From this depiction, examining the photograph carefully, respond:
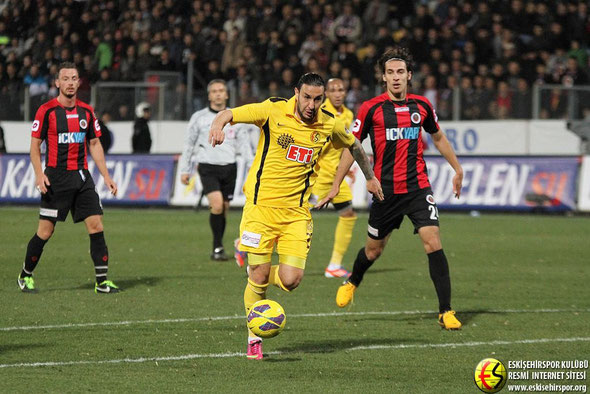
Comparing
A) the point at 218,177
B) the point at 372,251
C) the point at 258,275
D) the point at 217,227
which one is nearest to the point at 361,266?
the point at 372,251

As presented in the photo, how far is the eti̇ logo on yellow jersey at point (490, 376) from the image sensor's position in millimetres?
6758

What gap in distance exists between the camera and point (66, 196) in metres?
11.5

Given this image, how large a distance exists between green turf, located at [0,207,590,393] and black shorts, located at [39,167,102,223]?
86 centimetres

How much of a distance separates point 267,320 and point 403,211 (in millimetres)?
2643

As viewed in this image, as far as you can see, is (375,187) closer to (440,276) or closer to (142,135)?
(440,276)

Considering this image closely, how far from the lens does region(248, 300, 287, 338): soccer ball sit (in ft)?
25.4

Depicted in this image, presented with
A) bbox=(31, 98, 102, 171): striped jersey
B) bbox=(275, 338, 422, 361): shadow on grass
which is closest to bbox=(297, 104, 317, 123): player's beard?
bbox=(275, 338, 422, 361): shadow on grass

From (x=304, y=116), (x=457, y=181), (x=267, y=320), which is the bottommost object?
(x=267, y=320)

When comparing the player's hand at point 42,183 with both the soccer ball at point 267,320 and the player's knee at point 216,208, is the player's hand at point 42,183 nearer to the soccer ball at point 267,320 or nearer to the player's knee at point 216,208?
the player's knee at point 216,208

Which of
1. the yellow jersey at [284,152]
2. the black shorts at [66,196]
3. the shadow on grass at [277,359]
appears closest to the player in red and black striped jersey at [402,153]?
the yellow jersey at [284,152]

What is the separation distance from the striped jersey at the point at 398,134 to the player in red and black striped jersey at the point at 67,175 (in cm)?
307

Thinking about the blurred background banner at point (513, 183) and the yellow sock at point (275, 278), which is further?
the blurred background banner at point (513, 183)

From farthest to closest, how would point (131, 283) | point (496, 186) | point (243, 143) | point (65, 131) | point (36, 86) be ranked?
point (36, 86), point (496, 186), point (243, 143), point (131, 283), point (65, 131)

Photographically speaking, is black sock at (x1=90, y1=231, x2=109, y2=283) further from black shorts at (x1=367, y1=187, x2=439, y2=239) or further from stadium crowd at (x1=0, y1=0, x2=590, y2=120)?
stadium crowd at (x1=0, y1=0, x2=590, y2=120)
